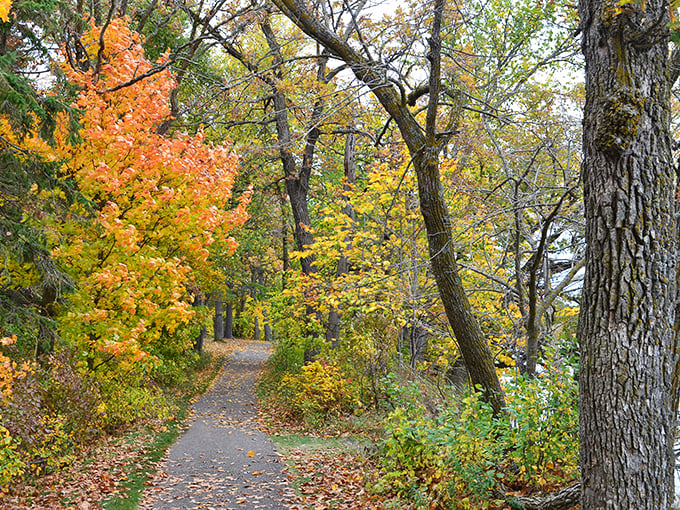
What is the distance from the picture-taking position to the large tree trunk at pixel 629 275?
2.79m

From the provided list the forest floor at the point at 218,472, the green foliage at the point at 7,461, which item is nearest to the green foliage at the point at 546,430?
the forest floor at the point at 218,472

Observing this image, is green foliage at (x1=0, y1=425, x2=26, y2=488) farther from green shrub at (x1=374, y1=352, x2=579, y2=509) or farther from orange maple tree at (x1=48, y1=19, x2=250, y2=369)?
green shrub at (x1=374, y1=352, x2=579, y2=509)

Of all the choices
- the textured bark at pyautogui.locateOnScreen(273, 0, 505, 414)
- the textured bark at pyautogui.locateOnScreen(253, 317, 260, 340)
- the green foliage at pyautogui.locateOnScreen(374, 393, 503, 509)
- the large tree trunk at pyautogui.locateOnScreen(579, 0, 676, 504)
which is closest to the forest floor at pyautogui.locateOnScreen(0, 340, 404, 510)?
the green foliage at pyautogui.locateOnScreen(374, 393, 503, 509)

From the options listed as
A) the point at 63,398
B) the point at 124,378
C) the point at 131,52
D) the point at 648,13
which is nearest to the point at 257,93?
the point at 131,52

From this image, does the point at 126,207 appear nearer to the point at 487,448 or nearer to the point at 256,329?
the point at 487,448

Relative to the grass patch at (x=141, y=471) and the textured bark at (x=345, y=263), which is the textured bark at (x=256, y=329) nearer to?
the textured bark at (x=345, y=263)

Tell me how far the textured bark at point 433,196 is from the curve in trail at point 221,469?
2.98 metres

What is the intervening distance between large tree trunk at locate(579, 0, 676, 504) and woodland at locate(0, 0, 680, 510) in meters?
0.01

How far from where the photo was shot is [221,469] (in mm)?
7582

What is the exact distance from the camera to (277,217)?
1905 cm

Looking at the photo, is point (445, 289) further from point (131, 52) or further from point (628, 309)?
point (131, 52)

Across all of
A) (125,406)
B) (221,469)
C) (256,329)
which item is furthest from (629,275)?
(256,329)

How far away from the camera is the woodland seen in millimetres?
2887

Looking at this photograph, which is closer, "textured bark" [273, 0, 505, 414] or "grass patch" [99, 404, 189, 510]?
"textured bark" [273, 0, 505, 414]
